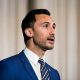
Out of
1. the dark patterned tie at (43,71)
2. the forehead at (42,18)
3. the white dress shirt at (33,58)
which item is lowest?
the dark patterned tie at (43,71)

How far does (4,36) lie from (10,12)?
14 cm

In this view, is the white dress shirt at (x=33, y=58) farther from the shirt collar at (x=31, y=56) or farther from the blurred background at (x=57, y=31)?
the blurred background at (x=57, y=31)

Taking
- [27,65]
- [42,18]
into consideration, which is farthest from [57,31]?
[27,65]

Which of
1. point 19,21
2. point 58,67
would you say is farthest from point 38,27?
point 58,67

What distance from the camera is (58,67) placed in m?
1.40

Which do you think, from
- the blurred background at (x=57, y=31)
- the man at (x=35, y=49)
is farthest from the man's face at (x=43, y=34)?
the blurred background at (x=57, y=31)

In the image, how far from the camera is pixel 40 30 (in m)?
1.09

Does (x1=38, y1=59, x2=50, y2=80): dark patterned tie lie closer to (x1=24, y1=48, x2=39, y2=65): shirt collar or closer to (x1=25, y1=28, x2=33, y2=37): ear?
(x1=24, y1=48, x2=39, y2=65): shirt collar

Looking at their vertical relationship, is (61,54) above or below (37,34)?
below

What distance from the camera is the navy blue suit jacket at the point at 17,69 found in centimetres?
100

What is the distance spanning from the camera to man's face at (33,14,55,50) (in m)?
1.08

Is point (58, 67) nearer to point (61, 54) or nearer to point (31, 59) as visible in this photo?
point (61, 54)

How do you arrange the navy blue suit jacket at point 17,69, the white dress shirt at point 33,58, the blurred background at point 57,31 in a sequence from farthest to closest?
the blurred background at point 57,31 < the white dress shirt at point 33,58 < the navy blue suit jacket at point 17,69

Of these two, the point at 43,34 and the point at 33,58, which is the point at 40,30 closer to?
the point at 43,34
